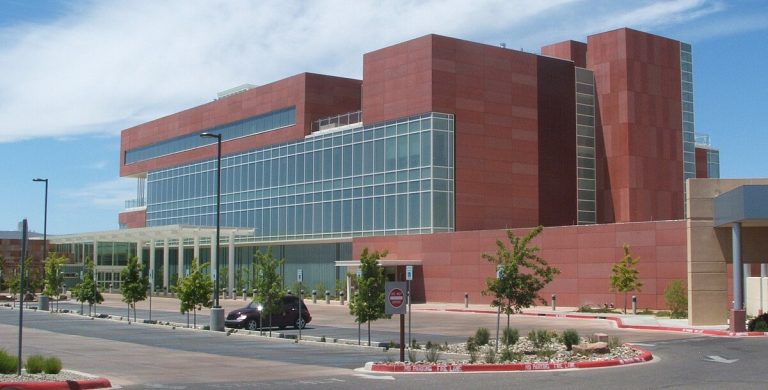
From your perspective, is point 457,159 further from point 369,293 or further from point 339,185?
point 369,293

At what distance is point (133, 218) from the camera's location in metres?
101

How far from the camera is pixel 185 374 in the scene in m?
20.4

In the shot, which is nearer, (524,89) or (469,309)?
(469,309)

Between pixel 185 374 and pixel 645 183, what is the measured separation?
55.1m

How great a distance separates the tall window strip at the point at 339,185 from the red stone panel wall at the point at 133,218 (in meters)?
10.1

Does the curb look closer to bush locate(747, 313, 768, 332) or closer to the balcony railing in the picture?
bush locate(747, 313, 768, 332)

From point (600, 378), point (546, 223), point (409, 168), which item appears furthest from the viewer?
point (546, 223)

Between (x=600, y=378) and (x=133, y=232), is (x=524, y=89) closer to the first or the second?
(x=133, y=232)

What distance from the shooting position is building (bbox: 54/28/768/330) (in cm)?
6183

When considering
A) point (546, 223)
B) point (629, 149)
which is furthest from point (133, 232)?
point (629, 149)

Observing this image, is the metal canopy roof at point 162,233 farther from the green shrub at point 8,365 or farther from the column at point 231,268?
the green shrub at point 8,365

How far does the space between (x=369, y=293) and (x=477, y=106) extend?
1424 inches

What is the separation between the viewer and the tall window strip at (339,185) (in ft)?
205

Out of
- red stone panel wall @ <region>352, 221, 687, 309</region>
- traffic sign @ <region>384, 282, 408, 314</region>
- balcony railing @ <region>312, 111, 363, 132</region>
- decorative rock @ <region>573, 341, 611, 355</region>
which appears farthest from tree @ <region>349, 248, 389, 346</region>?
balcony railing @ <region>312, 111, 363, 132</region>
